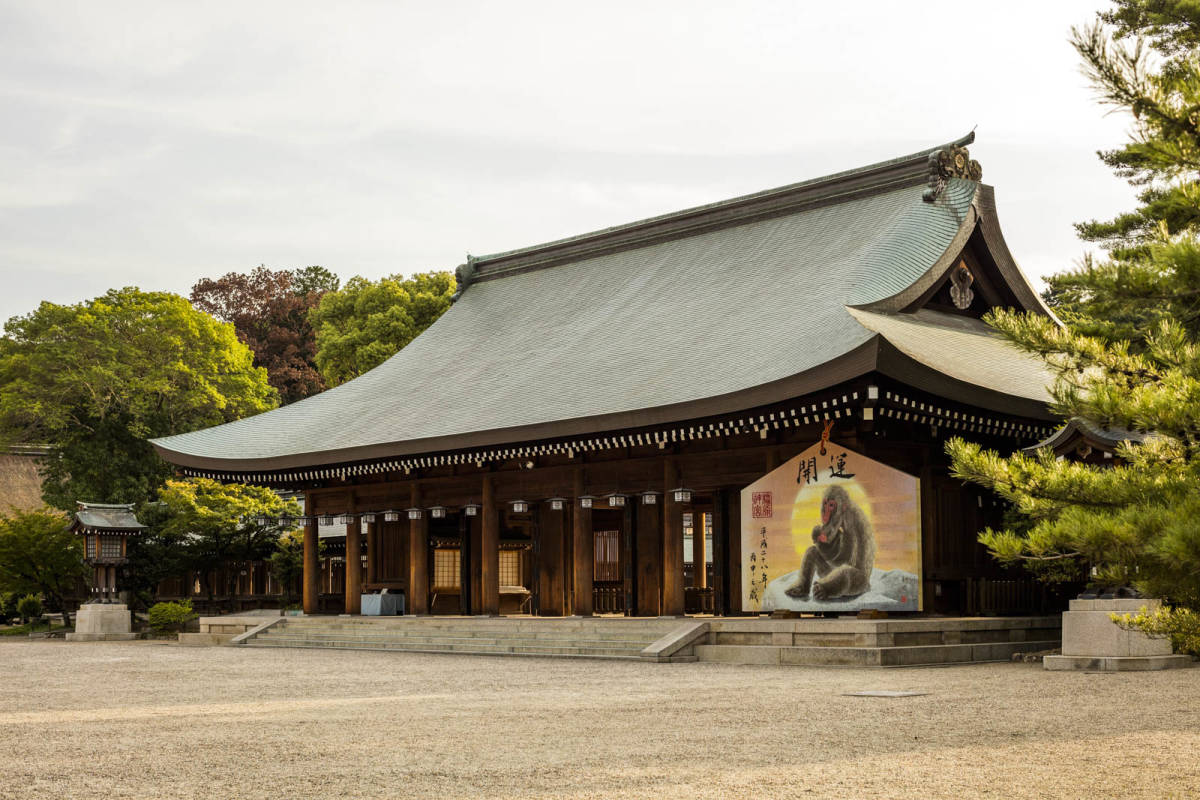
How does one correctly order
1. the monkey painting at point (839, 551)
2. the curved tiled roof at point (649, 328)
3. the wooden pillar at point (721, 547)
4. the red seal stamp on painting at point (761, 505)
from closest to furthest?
the monkey painting at point (839, 551), the red seal stamp on painting at point (761, 505), the curved tiled roof at point (649, 328), the wooden pillar at point (721, 547)

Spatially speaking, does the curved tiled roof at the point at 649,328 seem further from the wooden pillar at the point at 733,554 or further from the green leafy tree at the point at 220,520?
the green leafy tree at the point at 220,520

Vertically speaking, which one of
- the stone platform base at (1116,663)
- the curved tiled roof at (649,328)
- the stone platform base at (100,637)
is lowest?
the stone platform base at (100,637)

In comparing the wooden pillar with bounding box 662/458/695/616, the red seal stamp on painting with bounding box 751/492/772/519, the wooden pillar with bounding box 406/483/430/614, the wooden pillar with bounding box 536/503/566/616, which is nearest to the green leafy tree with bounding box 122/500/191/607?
the wooden pillar with bounding box 406/483/430/614

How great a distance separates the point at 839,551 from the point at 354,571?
11227 mm

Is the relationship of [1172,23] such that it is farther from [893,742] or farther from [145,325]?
[145,325]

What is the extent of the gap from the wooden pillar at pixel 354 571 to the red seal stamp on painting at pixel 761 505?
9506mm

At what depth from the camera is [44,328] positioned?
38.8 m

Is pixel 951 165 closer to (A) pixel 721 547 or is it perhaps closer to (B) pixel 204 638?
(A) pixel 721 547

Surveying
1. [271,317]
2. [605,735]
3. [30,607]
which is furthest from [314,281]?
[605,735]

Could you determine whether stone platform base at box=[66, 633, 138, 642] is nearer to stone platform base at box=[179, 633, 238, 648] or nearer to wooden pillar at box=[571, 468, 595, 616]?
stone platform base at box=[179, 633, 238, 648]

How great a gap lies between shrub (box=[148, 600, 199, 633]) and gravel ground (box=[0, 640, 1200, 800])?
15.1m

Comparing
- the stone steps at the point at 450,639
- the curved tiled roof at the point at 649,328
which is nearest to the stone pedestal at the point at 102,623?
the curved tiled roof at the point at 649,328

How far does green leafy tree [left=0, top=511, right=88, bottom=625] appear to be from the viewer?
32.9m

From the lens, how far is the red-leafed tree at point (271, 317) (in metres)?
56.6
